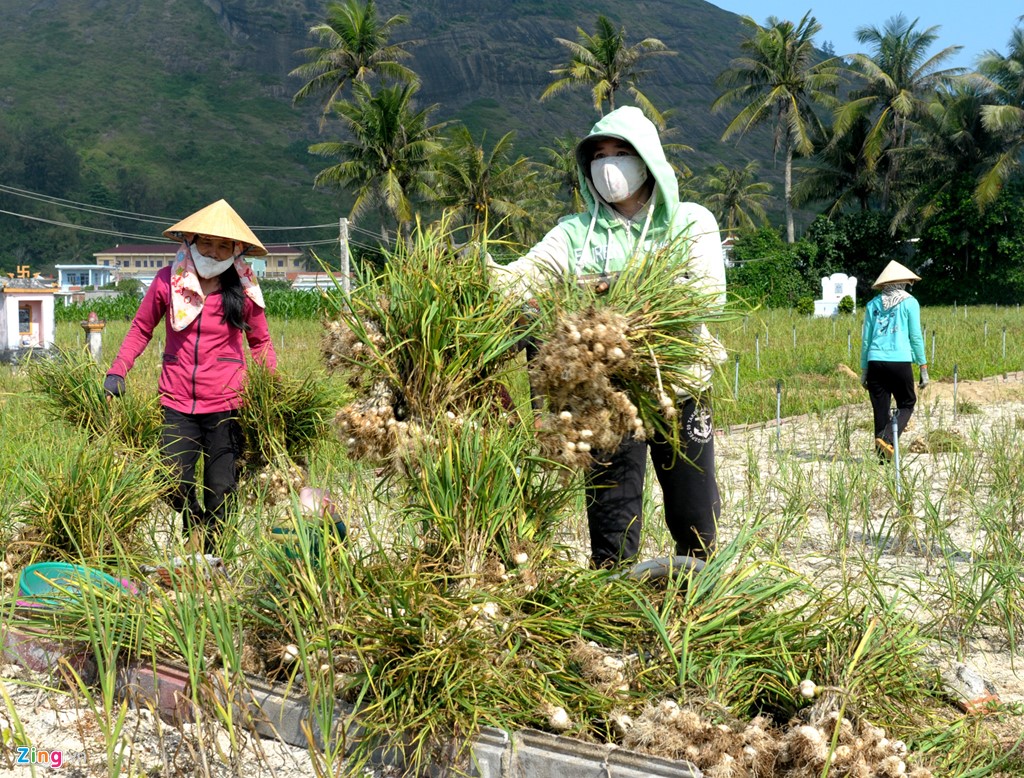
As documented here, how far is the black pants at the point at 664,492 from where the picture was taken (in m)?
2.93

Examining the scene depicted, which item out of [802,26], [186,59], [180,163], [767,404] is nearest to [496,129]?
[180,163]

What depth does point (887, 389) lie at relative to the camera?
6.88 meters

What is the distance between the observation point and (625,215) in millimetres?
3029

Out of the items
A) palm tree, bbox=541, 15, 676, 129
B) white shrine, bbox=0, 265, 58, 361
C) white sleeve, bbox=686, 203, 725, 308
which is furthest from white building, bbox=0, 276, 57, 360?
palm tree, bbox=541, 15, 676, 129

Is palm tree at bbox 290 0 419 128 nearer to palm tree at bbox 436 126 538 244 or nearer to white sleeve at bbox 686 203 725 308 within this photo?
palm tree at bbox 436 126 538 244

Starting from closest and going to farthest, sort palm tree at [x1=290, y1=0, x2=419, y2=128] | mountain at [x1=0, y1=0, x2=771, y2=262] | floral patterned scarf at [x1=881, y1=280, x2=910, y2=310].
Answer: floral patterned scarf at [x1=881, y1=280, x2=910, y2=310] < palm tree at [x1=290, y1=0, x2=419, y2=128] < mountain at [x1=0, y1=0, x2=771, y2=262]

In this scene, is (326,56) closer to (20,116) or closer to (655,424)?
(655,424)

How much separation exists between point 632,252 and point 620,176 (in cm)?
31

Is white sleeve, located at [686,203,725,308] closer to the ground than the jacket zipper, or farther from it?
farther from it

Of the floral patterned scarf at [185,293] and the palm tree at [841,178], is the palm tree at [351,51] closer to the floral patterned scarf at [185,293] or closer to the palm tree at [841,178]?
the palm tree at [841,178]

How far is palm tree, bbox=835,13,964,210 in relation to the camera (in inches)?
1533

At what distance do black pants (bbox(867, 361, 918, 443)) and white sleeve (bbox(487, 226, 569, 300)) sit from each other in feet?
15.0

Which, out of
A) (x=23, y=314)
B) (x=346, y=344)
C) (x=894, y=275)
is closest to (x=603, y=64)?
(x=23, y=314)

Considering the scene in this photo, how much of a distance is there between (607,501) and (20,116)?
150658 mm
